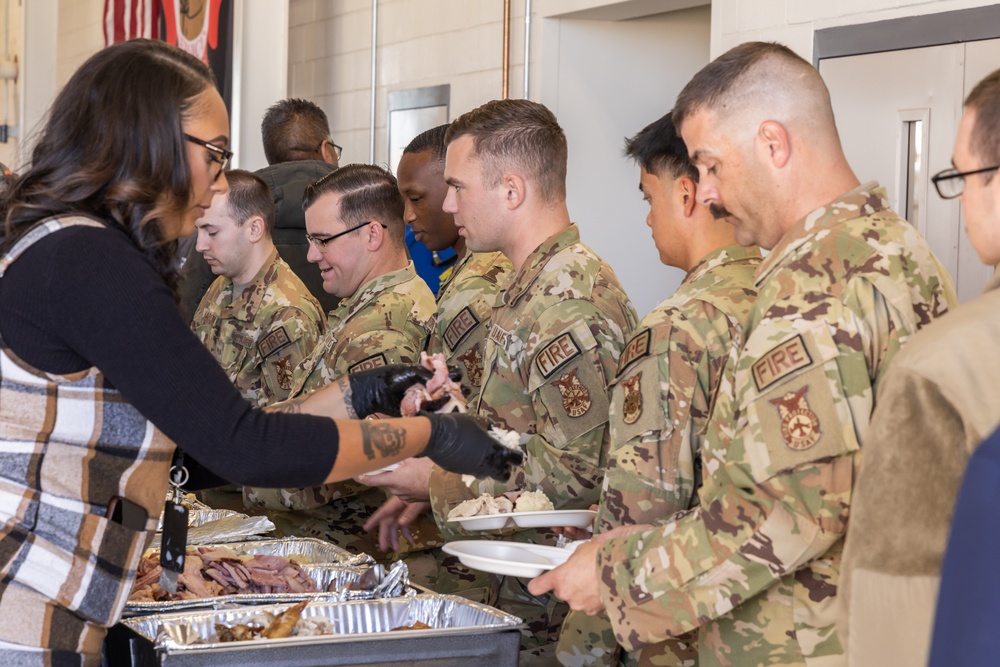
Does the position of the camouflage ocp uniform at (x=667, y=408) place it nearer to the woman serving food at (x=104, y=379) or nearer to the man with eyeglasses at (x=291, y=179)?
the woman serving food at (x=104, y=379)

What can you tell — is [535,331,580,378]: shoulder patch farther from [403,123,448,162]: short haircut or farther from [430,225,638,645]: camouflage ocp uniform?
[403,123,448,162]: short haircut

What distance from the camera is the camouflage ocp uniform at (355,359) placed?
10.5ft

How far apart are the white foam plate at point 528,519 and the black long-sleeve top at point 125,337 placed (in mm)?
688

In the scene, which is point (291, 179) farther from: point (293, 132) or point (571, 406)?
point (571, 406)

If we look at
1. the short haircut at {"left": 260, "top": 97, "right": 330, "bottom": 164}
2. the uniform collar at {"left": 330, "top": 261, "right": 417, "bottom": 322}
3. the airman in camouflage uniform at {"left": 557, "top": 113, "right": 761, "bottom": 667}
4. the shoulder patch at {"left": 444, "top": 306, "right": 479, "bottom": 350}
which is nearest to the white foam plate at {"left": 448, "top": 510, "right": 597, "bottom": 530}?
the airman in camouflage uniform at {"left": 557, "top": 113, "right": 761, "bottom": 667}

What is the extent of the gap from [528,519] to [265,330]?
180cm

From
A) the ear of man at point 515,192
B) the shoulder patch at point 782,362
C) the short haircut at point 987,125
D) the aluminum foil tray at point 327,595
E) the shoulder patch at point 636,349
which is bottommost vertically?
the aluminum foil tray at point 327,595

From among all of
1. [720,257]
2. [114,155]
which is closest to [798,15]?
[720,257]

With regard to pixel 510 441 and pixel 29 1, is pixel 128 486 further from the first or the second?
pixel 29 1

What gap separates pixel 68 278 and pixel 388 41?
4.37 metres

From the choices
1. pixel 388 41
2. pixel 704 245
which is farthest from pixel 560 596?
pixel 388 41

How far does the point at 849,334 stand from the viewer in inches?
65.7

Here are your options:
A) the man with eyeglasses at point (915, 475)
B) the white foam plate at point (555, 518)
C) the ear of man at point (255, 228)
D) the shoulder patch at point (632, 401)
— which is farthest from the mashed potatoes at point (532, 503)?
the ear of man at point (255, 228)

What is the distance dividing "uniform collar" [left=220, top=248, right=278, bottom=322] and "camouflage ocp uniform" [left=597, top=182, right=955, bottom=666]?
225cm
